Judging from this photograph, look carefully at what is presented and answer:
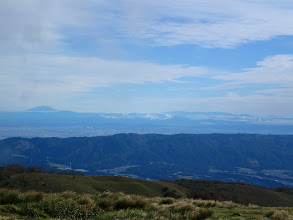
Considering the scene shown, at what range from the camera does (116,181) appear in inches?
1571

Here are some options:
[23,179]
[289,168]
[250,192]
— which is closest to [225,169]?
[289,168]

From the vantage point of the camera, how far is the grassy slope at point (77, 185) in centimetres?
2971

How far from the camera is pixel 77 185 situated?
32.1 meters

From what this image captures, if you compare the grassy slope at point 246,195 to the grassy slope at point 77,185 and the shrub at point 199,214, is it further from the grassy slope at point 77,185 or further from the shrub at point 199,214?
the shrub at point 199,214

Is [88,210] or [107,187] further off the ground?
[88,210]

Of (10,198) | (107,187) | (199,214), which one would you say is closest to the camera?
(199,214)

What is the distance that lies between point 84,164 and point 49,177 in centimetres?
16987

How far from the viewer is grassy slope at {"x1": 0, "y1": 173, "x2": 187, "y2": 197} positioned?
29.7m

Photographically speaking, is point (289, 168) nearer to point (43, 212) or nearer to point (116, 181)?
point (116, 181)

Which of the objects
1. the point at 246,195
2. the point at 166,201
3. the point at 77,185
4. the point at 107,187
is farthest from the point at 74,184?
the point at 246,195

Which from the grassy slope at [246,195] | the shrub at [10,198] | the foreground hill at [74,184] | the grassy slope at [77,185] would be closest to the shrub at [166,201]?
the shrub at [10,198]

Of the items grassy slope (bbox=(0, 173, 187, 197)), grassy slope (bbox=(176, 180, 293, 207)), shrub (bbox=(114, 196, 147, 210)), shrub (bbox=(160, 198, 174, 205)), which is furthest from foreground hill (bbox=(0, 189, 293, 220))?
grassy slope (bbox=(176, 180, 293, 207))

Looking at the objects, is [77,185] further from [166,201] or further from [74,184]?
[166,201]

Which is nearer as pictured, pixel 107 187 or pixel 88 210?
pixel 88 210
